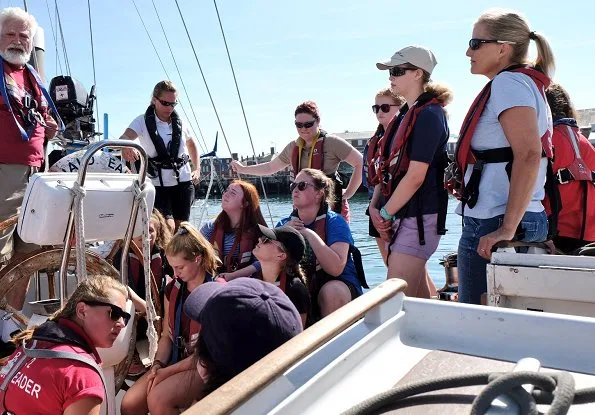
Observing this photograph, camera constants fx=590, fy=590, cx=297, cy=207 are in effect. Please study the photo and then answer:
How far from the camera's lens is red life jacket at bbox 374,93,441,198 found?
279cm

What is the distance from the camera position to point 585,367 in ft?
4.15

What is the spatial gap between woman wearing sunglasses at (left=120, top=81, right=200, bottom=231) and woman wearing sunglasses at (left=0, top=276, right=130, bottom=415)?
2.58 m

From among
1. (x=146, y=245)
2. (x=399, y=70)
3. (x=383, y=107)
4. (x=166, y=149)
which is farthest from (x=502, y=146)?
(x=166, y=149)

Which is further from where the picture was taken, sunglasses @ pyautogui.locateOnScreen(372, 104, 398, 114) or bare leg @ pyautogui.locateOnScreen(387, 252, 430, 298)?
sunglasses @ pyautogui.locateOnScreen(372, 104, 398, 114)

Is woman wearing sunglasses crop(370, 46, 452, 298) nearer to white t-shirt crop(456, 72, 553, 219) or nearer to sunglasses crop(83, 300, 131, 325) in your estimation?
white t-shirt crop(456, 72, 553, 219)

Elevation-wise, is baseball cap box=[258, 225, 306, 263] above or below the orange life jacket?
below

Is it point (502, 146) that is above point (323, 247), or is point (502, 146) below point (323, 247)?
above

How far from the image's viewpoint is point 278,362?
1.03m

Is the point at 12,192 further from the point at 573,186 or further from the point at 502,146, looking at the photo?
the point at 573,186

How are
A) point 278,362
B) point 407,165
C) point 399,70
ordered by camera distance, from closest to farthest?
point 278,362, point 407,165, point 399,70

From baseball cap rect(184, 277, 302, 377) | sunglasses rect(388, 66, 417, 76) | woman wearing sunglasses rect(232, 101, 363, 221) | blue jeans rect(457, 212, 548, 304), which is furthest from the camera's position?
woman wearing sunglasses rect(232, 101, 363, 221)

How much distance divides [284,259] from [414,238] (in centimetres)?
62

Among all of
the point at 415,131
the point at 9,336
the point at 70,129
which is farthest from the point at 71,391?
the point at 70,129

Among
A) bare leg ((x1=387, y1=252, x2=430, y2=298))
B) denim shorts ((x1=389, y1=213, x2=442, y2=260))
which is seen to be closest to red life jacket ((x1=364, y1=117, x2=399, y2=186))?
denim shorts ((x1=389, y1=213, x2=442, y2=260))
